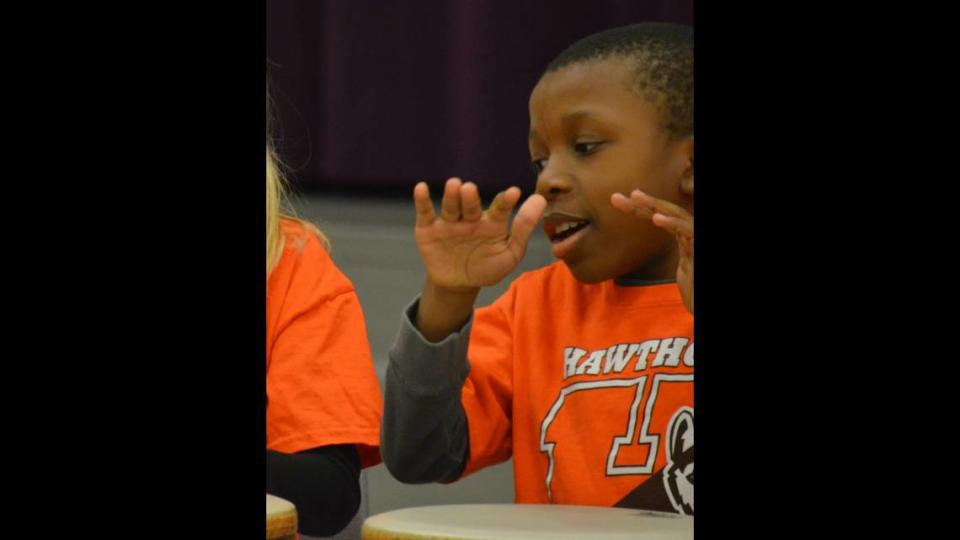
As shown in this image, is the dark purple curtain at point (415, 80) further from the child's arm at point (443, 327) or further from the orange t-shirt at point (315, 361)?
the child's arm at point (443, 327)

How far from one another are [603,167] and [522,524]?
43 cm

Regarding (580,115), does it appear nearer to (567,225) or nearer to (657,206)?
(567,225)

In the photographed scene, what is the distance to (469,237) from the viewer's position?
1.10 meters

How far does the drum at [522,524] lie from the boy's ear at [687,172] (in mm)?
370

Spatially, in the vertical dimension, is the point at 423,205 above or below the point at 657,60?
below

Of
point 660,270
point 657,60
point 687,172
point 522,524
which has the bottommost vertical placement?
point 522,524

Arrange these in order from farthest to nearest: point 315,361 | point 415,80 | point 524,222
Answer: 1. point 415,80
2. point 315,361
3. point 524,222

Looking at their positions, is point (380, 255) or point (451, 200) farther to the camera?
point (380, 255)

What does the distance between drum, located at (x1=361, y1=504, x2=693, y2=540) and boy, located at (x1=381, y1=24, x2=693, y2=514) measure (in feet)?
0.45

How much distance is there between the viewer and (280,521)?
986 millimetres

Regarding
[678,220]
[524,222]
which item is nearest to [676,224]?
[678,220]

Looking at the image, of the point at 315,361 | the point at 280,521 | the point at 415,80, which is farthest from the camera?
the point at 415,80

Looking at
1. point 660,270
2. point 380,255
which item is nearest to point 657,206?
point 660,270
